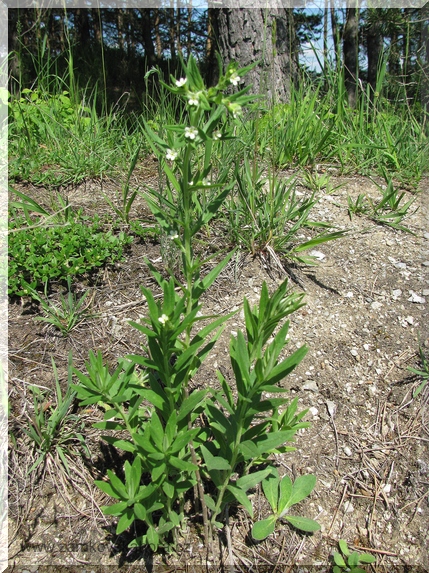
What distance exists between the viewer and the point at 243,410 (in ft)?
4.00

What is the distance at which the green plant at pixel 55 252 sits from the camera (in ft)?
6.77

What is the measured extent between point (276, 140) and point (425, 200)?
3.25ft

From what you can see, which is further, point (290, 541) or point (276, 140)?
point (276, 140)

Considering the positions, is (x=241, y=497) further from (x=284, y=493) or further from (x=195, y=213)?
(x=195, y=213)

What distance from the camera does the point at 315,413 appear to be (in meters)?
1.84

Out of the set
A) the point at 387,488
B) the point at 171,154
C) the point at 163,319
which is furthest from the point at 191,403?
the point at 387,488

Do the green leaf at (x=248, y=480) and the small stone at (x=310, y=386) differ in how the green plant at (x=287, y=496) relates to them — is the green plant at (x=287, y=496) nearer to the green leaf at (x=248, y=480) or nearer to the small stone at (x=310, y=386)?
the green leaf at (x=248, y=480)

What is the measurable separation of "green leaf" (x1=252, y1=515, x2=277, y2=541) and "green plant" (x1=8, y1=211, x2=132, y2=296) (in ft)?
4.27

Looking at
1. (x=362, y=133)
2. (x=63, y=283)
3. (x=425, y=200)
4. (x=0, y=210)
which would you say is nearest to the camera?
(x=63, y=283)

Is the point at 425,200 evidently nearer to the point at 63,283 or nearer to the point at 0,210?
the point at 63,283

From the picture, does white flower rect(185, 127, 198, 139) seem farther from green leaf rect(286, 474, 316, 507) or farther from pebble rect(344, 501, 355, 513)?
pebble rect(344, 501, 355, 513)

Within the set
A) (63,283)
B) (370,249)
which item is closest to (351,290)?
(370,249)

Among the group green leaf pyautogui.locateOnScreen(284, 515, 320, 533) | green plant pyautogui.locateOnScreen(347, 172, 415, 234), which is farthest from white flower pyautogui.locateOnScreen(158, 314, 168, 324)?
green plant pyautogui.locateOnScreen(347, 172, 415, 234)

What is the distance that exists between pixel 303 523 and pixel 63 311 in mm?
1259
